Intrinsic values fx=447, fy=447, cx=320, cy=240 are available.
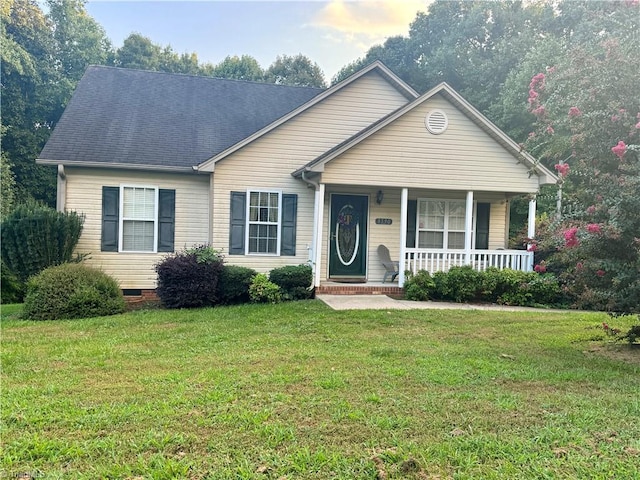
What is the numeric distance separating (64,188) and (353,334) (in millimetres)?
8189

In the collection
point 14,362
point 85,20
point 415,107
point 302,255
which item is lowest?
point 14,362

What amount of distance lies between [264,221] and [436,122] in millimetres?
4902

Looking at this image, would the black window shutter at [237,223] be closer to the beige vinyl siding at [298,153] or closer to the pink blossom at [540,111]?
the beige vinyl siding at [298,153]

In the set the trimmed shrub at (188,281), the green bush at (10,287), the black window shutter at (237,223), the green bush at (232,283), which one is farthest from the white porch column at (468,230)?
the green bush at (10,287)

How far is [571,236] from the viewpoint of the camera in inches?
208

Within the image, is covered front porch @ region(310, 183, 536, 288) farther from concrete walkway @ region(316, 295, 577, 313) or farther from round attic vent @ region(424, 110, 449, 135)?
round attic vent @ region(424, 110, 449, 135)

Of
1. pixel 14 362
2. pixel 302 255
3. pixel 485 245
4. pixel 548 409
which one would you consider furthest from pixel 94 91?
pixel 548 409

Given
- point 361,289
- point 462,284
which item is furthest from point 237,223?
point 462,284

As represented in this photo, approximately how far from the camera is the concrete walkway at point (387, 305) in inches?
358

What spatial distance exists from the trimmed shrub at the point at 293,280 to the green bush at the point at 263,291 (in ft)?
0.92

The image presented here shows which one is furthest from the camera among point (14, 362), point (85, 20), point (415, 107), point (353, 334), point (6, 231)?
point (85, 20)

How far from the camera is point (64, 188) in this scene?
10.8 meters

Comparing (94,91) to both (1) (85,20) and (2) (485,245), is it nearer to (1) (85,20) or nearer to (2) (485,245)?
(2) (485,245)

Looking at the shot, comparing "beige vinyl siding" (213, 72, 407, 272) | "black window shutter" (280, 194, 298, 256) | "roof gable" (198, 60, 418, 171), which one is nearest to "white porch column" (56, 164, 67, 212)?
"roof gable" (198, 60, 418, 171)
